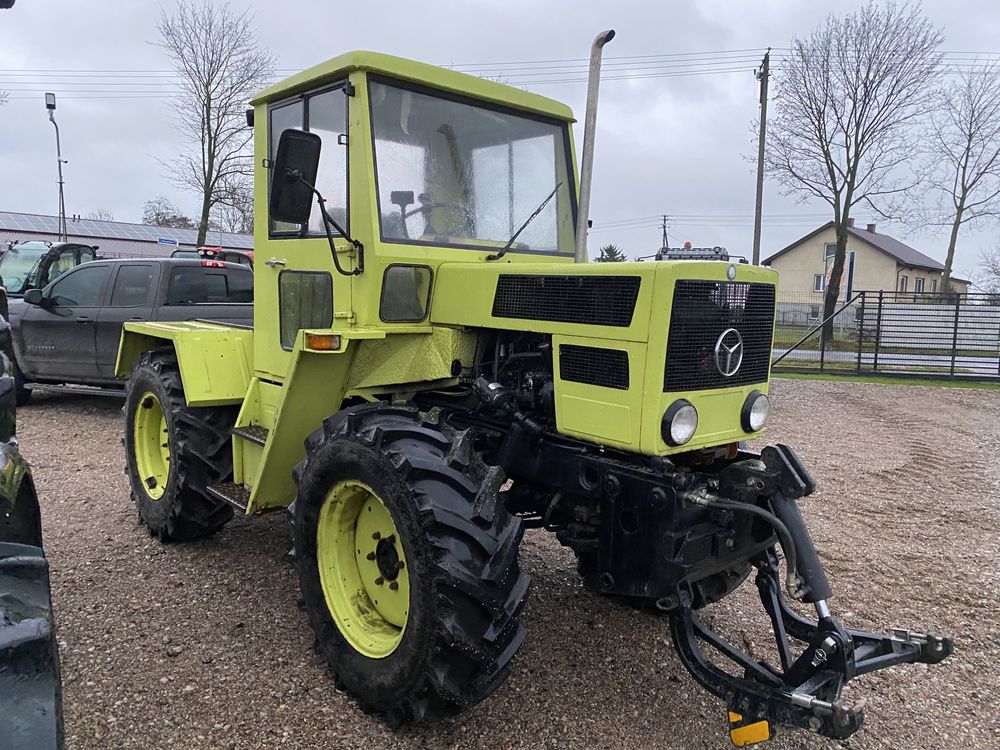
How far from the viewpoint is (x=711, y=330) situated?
2.93m

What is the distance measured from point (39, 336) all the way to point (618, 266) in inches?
339

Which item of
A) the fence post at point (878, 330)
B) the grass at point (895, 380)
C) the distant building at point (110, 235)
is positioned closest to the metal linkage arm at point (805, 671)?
the grass at point (895, 380)

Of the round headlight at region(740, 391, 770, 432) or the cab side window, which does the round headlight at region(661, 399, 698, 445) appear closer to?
the round headlight at region(740, 391, 770, 432)

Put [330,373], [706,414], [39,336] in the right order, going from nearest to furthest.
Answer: [706,414] → [330,373] → [39,336]

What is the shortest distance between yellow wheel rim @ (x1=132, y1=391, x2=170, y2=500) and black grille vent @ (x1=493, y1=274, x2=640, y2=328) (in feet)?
9.71

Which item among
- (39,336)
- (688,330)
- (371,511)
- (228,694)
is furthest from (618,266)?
(39,336)

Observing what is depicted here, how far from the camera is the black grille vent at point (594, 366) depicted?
114 inches

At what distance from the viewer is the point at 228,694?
324 centimetres

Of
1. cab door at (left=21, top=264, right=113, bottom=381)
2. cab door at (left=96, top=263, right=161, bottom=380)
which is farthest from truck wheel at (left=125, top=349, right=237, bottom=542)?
cab door at (left=21, top=264, right=113, bottom=381)

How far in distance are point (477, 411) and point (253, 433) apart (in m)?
1.40

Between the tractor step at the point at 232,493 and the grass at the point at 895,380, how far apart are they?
485 inches

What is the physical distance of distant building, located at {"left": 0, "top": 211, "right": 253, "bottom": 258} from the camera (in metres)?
36.0

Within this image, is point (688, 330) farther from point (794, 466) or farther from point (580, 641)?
point (580, 641)

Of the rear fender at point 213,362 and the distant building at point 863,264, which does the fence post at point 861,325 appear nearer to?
the rear fender at point 213,362
